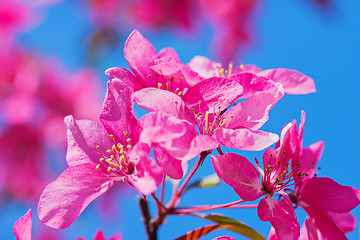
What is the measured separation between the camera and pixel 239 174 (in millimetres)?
740

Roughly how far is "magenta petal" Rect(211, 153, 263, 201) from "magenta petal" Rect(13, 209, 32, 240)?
13.6 inches

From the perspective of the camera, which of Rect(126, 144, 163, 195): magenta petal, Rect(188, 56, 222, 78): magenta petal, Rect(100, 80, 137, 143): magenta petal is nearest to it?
Rect(126, 144, 163, 195): magenta petal

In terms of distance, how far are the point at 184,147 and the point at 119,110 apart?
15 centimetres

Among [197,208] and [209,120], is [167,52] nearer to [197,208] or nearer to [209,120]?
[209,120]

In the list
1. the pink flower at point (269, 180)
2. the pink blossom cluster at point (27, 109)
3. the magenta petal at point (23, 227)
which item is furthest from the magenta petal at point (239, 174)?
the pink blossom cluster at point (27, 109)

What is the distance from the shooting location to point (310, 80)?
0.97 meters

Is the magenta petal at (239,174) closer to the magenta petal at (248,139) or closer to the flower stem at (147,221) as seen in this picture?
the magenta petal at (248,139)

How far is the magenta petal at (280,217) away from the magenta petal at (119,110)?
263 millimetres

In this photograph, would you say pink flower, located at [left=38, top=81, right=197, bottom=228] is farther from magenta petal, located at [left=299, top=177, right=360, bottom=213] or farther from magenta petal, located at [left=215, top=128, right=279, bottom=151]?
magenta petal, located at [left=299, top=177, right=360, bottom=213]

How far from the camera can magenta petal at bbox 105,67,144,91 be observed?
0.79 m

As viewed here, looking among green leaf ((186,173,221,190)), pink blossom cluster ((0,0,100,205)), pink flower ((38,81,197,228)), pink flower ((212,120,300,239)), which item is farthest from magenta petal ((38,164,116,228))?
pink blossom cluster ((0,0,100,205))

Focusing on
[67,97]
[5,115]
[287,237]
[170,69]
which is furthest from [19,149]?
[287,237]

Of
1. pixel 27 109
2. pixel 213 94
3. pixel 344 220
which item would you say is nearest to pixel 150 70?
pixel 213 94

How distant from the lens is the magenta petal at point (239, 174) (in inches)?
28.5
